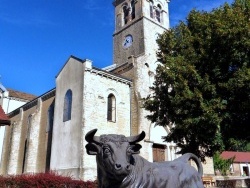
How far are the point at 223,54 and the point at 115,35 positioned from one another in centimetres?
2501

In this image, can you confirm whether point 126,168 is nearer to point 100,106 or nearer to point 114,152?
point 114,152

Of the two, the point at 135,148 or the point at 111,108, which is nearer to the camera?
the point at 135,148

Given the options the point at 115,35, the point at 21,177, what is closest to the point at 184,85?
the point at 21,177

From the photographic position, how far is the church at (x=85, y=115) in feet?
72.0

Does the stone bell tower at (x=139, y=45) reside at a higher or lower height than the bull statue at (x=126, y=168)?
higher

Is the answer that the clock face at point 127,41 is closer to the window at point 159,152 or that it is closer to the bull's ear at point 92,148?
the window at point 159,152

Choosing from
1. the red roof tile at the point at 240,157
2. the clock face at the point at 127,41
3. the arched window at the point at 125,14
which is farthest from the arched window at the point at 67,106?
the red roof tile at the point at 240,157

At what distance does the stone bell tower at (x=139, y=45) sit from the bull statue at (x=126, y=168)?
19.2m

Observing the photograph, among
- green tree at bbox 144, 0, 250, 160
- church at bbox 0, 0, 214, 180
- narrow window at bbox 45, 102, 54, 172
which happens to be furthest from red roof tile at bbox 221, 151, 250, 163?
green tree at bbox 144, 0, 250, 160

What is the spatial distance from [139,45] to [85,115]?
13.4 metres

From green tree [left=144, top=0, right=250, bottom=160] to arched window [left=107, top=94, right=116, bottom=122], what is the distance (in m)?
9.31

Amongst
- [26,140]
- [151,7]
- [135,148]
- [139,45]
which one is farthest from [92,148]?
[151,7]

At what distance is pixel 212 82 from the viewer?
1384cm

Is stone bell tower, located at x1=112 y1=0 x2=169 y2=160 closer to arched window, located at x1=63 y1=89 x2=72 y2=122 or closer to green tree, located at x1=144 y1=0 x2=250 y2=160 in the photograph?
arched window, located at x1=63 y1=89 x2=72 y2=122
